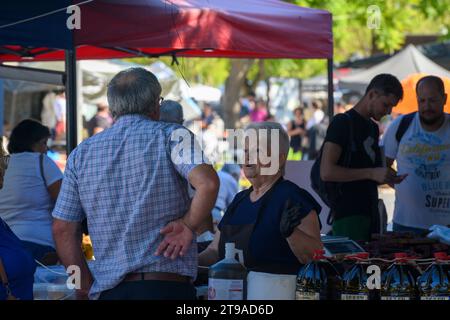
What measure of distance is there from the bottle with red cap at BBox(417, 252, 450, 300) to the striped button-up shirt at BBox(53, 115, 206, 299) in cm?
95

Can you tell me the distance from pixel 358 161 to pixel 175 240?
2.74m

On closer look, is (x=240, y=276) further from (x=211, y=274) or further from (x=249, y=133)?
(x=249, y=133)

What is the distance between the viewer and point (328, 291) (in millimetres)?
3840

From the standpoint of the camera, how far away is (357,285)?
3795 millimetres

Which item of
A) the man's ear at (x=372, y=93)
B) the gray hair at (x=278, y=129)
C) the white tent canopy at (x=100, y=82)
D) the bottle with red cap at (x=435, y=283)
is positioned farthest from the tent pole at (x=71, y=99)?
the white tent canopy at (x=100, y=82)

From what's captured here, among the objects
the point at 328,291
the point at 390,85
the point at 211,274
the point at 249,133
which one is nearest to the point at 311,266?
the point at 328,291

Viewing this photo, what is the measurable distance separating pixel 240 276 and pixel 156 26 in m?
2.93

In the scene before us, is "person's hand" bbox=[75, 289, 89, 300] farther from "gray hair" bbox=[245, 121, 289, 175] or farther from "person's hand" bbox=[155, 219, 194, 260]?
"gray hair" bbox=[245, 121, 289, 175]

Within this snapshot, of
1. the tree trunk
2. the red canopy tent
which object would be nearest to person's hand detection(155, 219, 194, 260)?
the red canopy tent

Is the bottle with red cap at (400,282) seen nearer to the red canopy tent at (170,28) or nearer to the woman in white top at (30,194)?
the red canopy tent at (170,28)

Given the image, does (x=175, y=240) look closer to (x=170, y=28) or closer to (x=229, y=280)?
(x=229, y=280)

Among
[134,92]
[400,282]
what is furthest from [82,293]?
[400,282]

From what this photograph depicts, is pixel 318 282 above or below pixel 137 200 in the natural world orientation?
below

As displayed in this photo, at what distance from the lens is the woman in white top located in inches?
259
